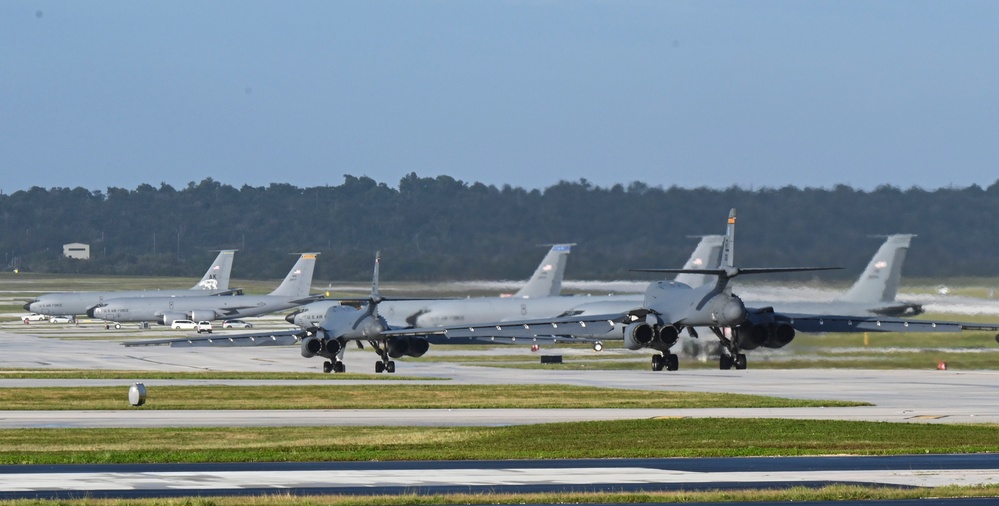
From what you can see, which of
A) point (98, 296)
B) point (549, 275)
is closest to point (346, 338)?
point (549, 275)

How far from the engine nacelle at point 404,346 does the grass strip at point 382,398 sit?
1389 cm

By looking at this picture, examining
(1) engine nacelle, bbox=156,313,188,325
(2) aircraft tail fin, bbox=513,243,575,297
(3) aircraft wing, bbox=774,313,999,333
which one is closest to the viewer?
(3) aircraft wing, bbox=774,313,999,333

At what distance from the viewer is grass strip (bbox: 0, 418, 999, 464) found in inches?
1040

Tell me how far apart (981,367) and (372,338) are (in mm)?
24452

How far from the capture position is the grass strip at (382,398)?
135 feet

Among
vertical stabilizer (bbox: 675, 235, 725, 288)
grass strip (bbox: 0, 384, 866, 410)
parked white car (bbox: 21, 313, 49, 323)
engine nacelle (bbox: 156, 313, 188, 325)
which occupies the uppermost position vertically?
vertical stabilizer (bbox: 675, 235, 725, 288)

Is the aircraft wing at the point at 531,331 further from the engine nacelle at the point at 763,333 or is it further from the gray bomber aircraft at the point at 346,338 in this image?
the engine nacelle at the point at 763,333

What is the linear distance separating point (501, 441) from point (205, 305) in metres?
103

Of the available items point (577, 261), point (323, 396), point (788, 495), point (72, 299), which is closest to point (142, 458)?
point (788, 495)

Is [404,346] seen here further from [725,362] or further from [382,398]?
[382,398]

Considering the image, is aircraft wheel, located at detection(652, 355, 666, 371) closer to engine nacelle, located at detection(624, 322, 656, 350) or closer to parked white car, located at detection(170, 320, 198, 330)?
engine nacelle, located at detection(624, 322, 656, 350)

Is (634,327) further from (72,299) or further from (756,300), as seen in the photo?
(72,299)

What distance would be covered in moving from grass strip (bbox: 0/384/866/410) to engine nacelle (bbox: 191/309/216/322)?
259 ft

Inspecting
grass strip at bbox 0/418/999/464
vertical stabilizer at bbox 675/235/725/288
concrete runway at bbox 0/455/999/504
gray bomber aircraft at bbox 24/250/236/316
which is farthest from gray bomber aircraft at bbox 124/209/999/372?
gray bomber aircraft at bbox 24/250/236/316
